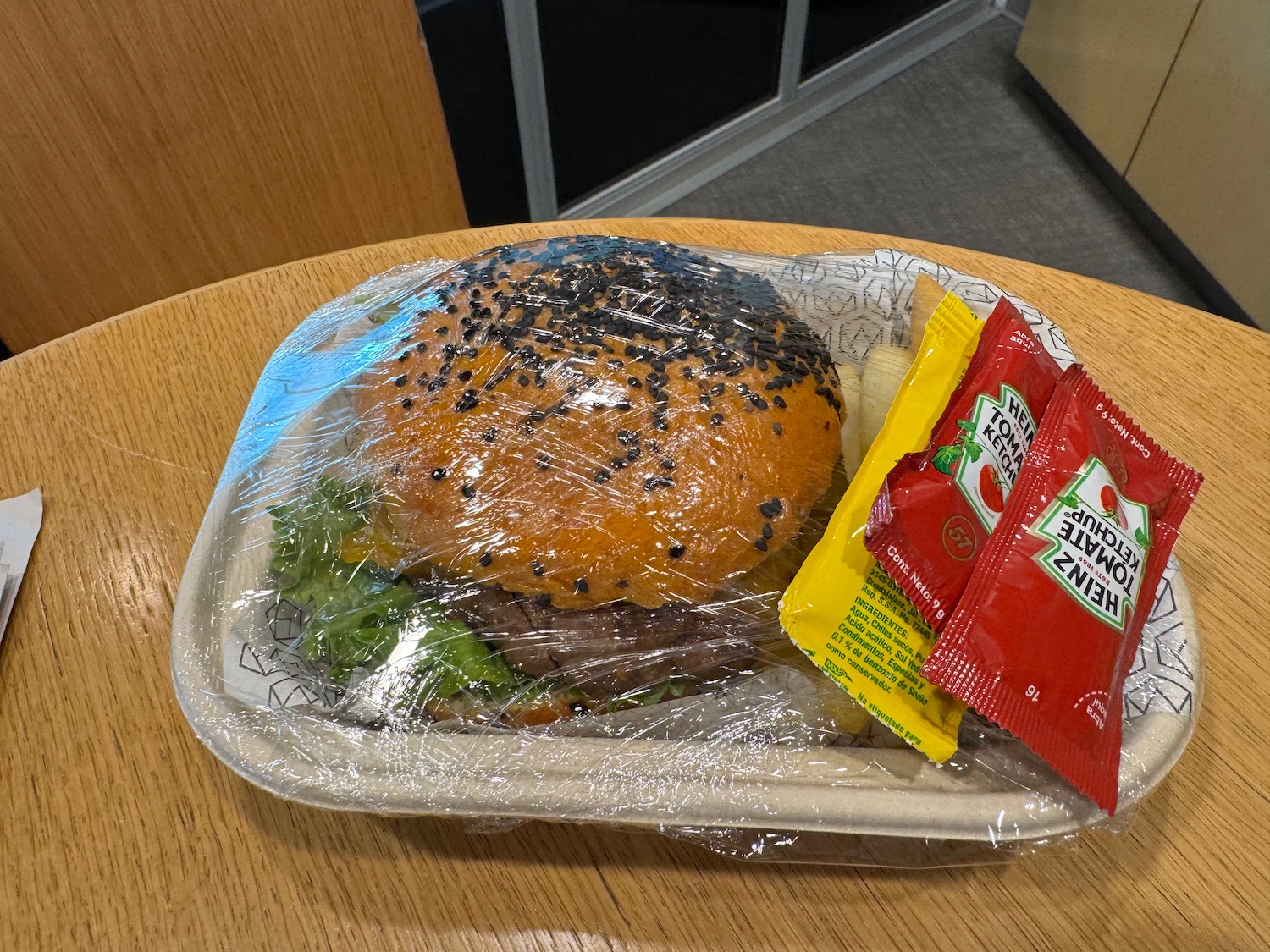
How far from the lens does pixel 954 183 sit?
2.76 metres

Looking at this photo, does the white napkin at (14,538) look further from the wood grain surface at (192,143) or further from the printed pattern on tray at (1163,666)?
the printed pattern on tray at (1163,666)

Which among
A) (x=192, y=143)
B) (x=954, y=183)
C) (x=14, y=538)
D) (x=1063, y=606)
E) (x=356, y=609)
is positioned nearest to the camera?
(x=1063, y=606)

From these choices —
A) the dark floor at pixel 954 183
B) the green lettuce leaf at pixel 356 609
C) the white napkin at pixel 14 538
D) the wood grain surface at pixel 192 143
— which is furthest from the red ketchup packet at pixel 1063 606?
the dark floor at pixel 954 183

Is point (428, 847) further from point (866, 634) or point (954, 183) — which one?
point (954, 183)

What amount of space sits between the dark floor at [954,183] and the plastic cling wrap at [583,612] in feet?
6.77

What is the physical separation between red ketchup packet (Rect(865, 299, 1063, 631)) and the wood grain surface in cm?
130

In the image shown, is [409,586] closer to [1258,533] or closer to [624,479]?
[624,479]

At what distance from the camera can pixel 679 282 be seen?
2.74 feet

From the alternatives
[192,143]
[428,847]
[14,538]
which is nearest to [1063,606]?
[428,847]

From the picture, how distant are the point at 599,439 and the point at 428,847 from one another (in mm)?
397

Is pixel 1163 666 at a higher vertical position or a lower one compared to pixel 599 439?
lower

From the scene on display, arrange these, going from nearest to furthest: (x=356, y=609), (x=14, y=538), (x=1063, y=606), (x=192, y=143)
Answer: (x=1063, y=606), (x=356, y=609), (x=14, y=538), (x=192, y=143)

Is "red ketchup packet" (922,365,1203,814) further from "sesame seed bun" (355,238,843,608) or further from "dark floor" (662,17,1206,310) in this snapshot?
"dark floor" (662,17,1206,310)

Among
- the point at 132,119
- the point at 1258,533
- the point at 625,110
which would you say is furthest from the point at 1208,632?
the point at 625,110
